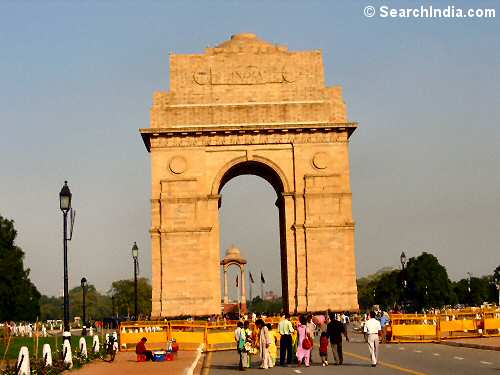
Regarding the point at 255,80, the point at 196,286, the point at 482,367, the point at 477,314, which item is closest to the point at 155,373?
the point at 482,367

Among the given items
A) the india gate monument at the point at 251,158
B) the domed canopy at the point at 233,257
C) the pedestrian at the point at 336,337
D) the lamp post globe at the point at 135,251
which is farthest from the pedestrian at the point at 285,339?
the domed canopy at the point at 233,257

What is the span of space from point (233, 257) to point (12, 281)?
1158 inches

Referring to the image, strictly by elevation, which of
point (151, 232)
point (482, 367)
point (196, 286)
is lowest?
point (482, 367)

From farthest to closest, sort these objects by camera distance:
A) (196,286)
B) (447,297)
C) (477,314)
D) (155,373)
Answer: (447,297), (196,286), (477,314), (155,373)

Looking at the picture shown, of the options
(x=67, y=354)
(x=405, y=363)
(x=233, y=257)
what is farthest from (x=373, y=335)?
(x=233, y=257)

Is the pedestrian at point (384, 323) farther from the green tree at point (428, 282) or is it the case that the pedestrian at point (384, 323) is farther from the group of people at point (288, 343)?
the green tree at point (428, 282)

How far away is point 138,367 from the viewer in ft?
76.5

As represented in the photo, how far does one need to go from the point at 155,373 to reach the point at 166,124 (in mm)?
32449

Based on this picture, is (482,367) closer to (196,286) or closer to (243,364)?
(243,364)

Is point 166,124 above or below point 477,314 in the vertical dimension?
above

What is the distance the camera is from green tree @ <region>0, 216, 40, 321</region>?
77375 millimetres

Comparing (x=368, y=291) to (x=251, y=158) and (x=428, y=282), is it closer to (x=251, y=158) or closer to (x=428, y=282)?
(x=428, y=282)

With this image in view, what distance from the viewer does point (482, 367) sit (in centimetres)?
2078

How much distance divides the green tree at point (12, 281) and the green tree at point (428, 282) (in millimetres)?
48518
